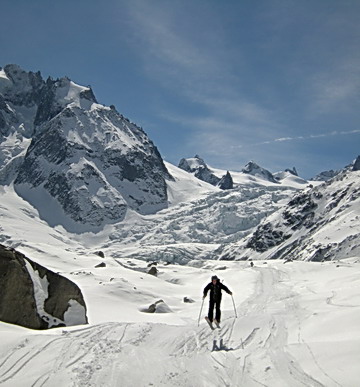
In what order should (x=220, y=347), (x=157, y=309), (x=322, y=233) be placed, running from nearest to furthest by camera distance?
(x=220, y=347)
(x=157, y=309)
(x=322, y=233)

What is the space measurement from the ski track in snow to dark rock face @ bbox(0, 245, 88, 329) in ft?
9.99

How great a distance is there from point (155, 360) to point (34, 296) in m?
7.45

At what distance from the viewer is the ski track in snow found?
9.12m

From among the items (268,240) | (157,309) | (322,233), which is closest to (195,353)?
(157,309)

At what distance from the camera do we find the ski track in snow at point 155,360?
912 centimetres

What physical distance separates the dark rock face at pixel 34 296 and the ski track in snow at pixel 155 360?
305 centimetres

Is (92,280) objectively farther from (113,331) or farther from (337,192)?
(337,192)

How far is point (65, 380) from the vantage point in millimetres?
8805

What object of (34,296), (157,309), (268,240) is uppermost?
(268,240)

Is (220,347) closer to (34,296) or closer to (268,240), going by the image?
(34,296)

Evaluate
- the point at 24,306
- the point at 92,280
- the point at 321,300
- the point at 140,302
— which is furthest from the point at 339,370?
the point at 92,280

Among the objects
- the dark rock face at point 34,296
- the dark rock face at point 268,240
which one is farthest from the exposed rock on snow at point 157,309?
the dark rock face at point 268,240

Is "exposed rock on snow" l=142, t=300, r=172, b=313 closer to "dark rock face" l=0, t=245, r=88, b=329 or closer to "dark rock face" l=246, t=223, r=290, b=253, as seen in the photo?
"dark rock face" l=0, t=245, r=88, b=329

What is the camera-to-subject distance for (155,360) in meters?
10.5
